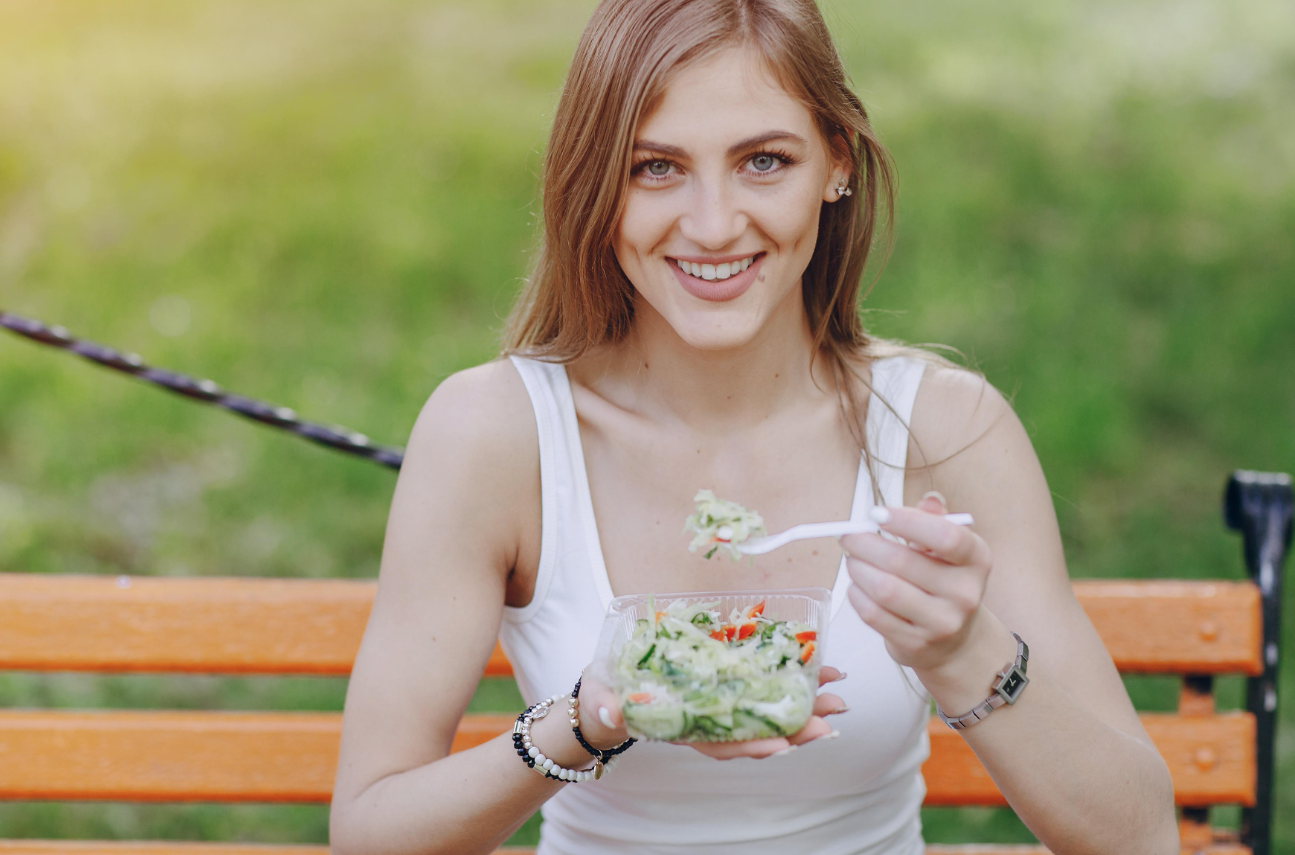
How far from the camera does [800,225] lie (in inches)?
74.3

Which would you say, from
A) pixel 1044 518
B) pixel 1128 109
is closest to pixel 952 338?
pixel 1128 109

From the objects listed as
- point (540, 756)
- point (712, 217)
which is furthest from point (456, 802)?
point (712, 217)

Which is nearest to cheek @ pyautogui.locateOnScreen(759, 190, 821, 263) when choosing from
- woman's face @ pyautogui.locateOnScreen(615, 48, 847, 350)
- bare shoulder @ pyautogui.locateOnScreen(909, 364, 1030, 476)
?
woman's face @ pyautogui.locateOnScreen(615, 48, 847, 350)

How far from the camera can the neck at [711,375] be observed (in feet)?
7.08

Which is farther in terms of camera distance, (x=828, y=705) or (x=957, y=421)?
(x=957, y=421)

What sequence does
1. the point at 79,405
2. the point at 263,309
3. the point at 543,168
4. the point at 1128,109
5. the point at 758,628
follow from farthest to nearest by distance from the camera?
the point at 1128,109, the point at 263,309, the point at 79,405, the point at 543,168, the point at 758,628

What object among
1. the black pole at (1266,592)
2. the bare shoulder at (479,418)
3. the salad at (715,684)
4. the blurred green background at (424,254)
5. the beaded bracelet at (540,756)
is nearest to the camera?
the salad at (715,684)

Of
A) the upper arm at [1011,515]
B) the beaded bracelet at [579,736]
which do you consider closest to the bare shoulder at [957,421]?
the upper arm at [1011,515]

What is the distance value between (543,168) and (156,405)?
2879mm

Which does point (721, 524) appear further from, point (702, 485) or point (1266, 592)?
point (1266, 592)

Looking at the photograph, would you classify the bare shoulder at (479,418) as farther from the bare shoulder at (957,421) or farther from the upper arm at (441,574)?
the bare shoulder at (957,421)

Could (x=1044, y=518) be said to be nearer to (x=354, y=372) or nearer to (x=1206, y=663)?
(x=1206, y=663)

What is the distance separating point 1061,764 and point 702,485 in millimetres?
738

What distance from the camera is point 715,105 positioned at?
5.96ft
